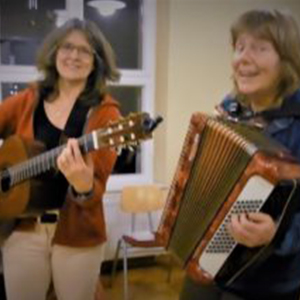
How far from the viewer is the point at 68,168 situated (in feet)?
4.52

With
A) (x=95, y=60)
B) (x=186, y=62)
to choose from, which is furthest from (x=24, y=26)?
(x=95, y=60)

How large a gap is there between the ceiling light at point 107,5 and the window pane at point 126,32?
17 mm

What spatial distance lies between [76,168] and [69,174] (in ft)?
0.11

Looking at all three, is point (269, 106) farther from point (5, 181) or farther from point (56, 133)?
point (5, 181)

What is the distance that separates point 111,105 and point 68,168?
0.93 feet

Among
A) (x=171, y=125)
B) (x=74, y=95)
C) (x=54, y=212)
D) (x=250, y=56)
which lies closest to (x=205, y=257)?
(x=250, y=56)

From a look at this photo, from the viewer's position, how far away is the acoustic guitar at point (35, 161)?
134cm

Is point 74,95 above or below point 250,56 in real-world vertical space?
below

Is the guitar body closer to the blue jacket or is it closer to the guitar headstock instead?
the guitar headstock

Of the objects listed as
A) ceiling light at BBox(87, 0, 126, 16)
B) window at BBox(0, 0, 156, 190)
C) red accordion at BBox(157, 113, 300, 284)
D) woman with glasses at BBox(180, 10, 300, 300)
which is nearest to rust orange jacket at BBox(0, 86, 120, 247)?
red accordion at BBox(157, 113, 300, 284)

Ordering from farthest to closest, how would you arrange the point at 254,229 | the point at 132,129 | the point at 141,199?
the point at 141,199 → the point at 132,129 → the point at 254,229

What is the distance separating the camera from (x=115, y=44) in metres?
3.33

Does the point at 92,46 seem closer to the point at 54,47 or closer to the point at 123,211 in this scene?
the point at 54,47

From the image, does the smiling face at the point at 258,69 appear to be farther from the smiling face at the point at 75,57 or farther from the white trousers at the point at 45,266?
the white trousers at the point at 45,266
